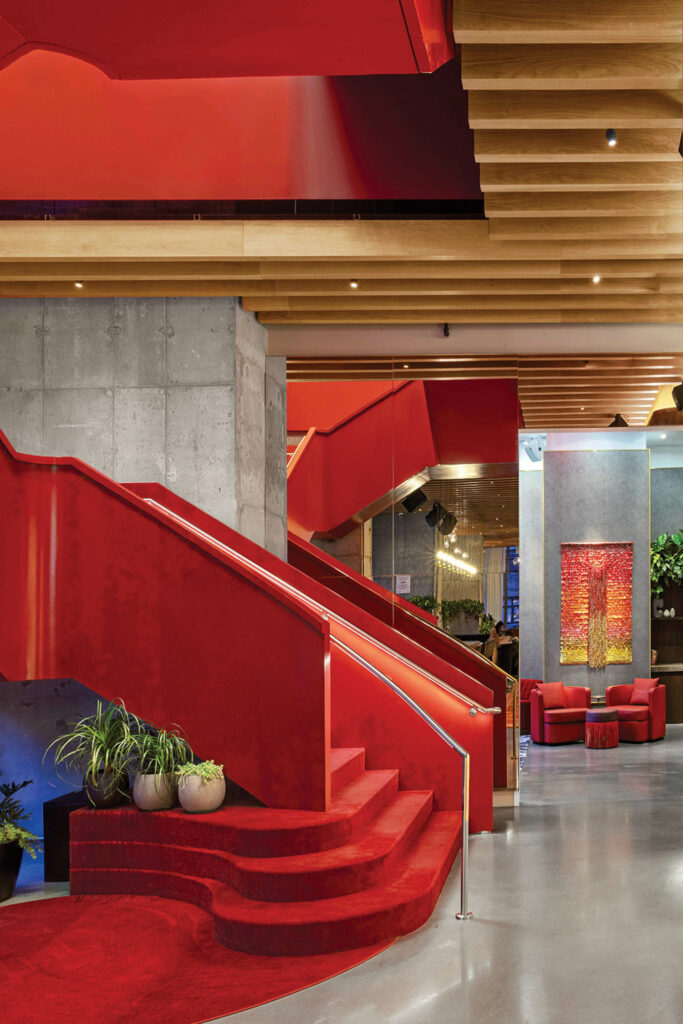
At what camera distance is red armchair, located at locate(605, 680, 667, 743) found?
13.1 meters

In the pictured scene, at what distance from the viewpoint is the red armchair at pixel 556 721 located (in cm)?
1315

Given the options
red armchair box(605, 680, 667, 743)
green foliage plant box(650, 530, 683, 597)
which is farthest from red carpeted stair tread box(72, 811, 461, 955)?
green foliage plant box(650, 530, 683, 597)

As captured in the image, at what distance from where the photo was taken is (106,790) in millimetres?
6273

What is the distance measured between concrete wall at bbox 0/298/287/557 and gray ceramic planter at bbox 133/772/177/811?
3166 mm

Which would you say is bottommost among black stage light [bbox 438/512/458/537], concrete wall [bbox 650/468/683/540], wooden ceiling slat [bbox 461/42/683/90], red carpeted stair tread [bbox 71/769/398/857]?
red carpeted stair tread [bbox 71/769/398/857]

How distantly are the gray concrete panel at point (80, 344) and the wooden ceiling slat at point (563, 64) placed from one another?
487cm

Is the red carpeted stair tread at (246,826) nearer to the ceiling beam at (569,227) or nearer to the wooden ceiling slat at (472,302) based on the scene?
the ceiling beam at (569,227)

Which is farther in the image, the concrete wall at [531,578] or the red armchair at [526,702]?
the concrete wall at [531,578]

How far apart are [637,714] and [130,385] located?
8.02 meters

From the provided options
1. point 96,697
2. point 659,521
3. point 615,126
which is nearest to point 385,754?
point 96,697

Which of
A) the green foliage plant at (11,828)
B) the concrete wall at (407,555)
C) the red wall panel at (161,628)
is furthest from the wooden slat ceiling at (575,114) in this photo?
the green foliage plant at (11,828)

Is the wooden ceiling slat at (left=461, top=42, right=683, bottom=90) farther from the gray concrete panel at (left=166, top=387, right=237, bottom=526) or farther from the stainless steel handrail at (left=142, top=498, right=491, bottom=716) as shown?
the gray concrete panel at (left=166, top=387, right=237, bottom=526)

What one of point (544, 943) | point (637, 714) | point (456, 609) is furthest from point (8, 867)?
point (637, 714)

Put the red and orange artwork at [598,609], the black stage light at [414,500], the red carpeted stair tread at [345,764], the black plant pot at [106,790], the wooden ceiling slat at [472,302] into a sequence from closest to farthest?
the black plant pot at [106,790]
the red carpeted stair tread at [345,764]
the wooden ceiling slat at [472,302]
the black stage light at [414,500]
the red and orange artwork at [598,609]
